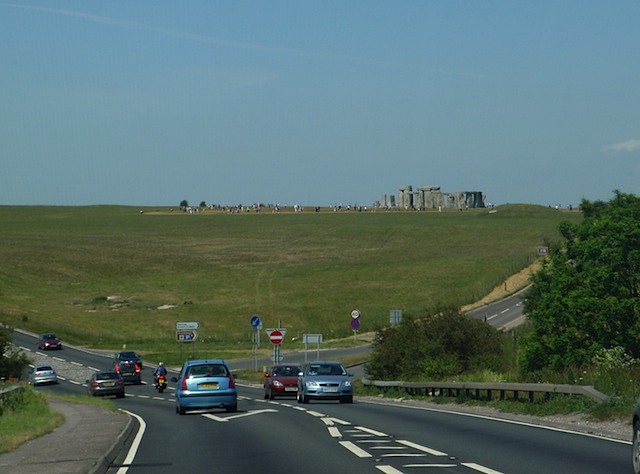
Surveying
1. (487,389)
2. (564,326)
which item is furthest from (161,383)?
(487,389)

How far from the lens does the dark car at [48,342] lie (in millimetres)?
83750

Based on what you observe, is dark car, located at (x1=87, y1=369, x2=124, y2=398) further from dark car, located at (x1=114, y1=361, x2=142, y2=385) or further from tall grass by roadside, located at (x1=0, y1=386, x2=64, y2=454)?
tall grass by roadside, located at (x1=0, y1=386, x2=64, y2=454)

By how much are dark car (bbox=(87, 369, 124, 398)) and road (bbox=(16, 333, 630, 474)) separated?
21.7 metres

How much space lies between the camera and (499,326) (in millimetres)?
79500

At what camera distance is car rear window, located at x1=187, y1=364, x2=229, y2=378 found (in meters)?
31.7

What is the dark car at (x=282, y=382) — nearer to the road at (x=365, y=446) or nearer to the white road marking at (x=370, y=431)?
the road at (x=365, y=446)

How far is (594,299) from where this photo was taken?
53.2m

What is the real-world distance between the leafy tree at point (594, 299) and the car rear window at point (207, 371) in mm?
22961

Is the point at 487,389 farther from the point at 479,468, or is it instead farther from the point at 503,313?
the point at 503,313

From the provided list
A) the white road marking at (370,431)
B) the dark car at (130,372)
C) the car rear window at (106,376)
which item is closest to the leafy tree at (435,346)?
the car rear window at (106,376)

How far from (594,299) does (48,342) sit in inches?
1775

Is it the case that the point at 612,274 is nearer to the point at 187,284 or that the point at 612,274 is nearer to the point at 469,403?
the point at 469,403

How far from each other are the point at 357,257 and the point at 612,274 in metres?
78.7

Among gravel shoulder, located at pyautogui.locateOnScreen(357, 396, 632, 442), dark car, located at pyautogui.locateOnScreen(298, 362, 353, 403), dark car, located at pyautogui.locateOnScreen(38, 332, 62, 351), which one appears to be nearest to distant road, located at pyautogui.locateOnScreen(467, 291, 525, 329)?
dark car, located at pyautogui.locateOnScreen(38, 332, 62, 351)
